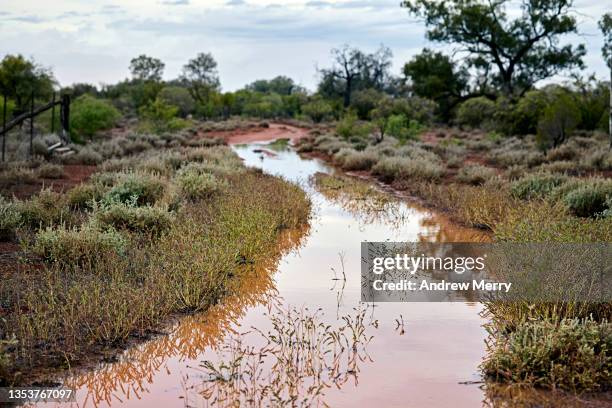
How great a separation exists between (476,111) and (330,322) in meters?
37.2

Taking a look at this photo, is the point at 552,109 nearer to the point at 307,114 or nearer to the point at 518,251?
the point at 518,251

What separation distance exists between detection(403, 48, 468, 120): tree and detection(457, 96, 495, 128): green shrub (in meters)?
3.39

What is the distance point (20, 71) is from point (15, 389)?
4070cm

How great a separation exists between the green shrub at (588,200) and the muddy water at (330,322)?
14.8 feet

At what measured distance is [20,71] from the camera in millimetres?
43062

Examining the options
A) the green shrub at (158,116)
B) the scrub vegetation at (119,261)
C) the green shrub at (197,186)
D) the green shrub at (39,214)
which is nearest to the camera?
the scrub vegetation at (119,261)

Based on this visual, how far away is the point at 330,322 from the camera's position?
26.5 feet

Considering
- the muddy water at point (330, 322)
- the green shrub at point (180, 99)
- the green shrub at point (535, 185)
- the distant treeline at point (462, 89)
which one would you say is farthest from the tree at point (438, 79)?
the muddy water at point (330, 322)

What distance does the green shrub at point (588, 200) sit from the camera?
1383 centimetres

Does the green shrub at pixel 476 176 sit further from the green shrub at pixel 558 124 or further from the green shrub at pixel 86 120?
Answer: the green shrub at pixel 86 120

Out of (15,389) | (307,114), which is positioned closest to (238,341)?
(15,389)

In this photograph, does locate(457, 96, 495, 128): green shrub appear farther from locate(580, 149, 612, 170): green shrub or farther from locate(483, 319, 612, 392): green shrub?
locate(483, 319, 612, 392): green shrub

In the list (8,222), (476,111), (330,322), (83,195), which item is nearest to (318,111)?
(476,111)

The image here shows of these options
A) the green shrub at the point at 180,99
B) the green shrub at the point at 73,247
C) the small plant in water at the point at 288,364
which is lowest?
the small plant in water at the point at 288,364
